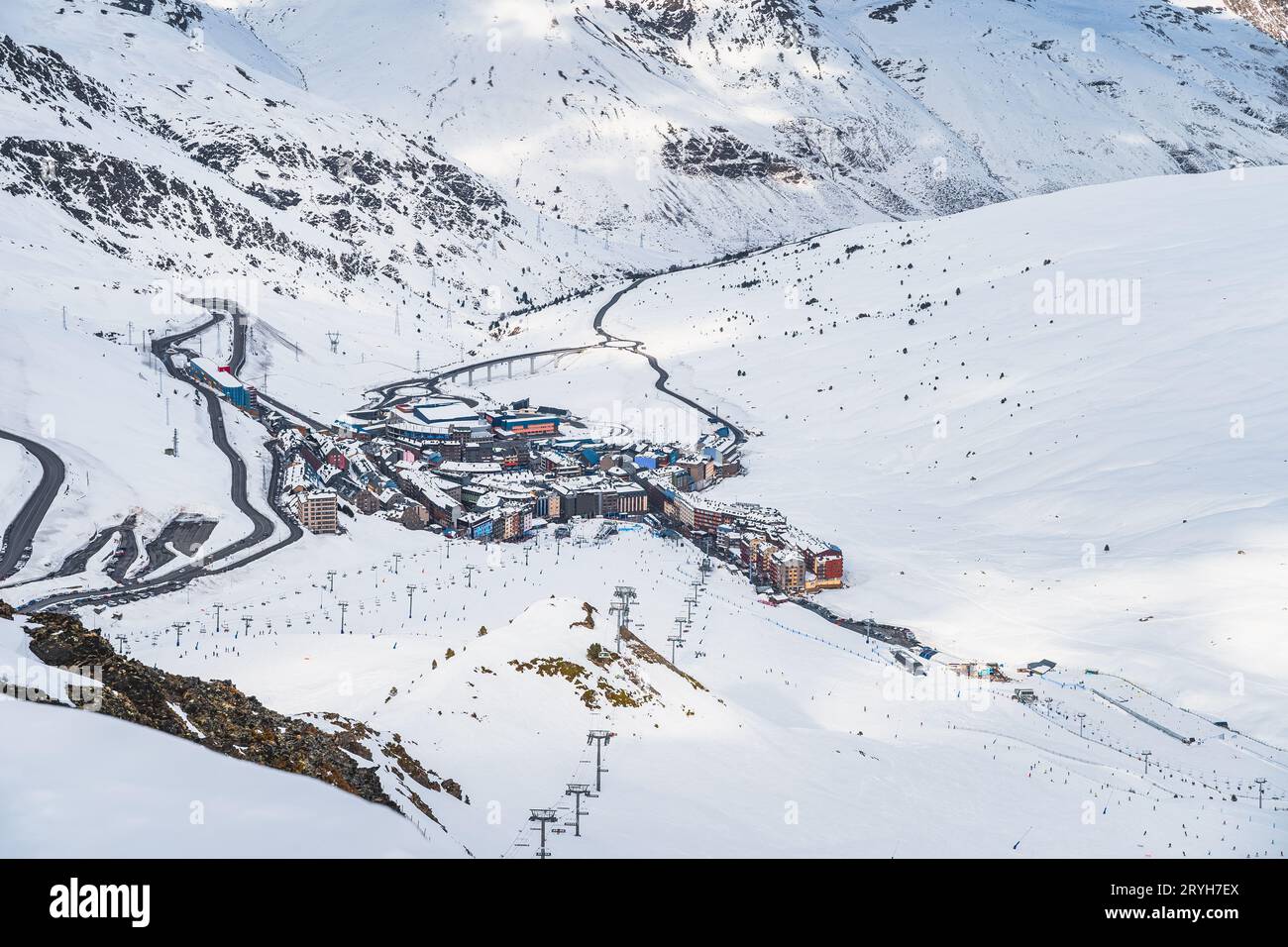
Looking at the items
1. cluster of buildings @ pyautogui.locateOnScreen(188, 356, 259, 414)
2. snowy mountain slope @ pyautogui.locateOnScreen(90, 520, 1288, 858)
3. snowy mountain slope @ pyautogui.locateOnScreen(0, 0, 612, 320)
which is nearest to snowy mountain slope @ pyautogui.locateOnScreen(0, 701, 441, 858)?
snowy mountain slope @ pyautogui.locateOnScreen(90, 520, 1288, 858)

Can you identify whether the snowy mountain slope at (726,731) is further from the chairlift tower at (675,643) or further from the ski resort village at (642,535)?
the chairlift tower at (675,643)

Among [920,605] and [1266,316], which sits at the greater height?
[1266,316]

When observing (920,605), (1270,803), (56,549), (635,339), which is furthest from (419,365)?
(1270,803)

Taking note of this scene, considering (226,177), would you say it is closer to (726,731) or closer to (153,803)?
(726,731)

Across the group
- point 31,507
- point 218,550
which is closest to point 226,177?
point 31,507

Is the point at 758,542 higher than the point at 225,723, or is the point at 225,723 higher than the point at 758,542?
the point at 758,542
